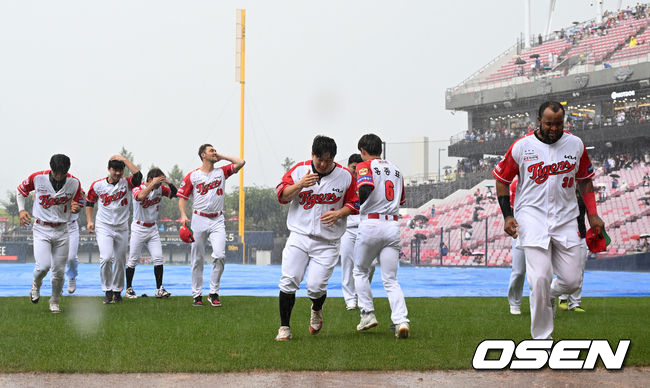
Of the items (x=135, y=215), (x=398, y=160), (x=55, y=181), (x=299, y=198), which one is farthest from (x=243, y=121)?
(x=299, y=198)

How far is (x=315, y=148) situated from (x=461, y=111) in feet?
202

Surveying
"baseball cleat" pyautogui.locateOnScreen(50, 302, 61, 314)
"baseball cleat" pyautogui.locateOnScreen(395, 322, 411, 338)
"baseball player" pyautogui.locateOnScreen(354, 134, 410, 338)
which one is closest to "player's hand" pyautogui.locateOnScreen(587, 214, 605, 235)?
"baseball player" pyautogui.locateOnScreen(354, 134, 410, 338)

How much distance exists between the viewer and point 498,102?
200 feet

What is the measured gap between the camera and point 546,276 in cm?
586

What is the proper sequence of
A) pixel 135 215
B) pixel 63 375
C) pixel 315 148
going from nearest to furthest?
pixel 63 375 < pixel 315 148 < pixel 135 215

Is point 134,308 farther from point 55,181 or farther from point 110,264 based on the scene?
point 55,181

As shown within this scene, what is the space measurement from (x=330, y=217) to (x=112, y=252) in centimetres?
590

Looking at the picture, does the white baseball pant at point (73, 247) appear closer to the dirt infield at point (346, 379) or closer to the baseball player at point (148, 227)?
the baseball player at point (148, 227)

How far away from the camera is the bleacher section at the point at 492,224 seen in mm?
30875

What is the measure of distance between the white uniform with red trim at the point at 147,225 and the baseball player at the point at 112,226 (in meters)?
0.62

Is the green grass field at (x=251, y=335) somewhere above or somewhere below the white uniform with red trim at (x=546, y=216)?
below

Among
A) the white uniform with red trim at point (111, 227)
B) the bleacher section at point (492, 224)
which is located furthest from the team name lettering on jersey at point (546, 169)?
the bleacher section at point (492, 224)

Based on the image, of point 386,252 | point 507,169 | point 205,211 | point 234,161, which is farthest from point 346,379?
point 205,211

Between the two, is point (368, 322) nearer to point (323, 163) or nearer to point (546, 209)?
point (323, 163)
